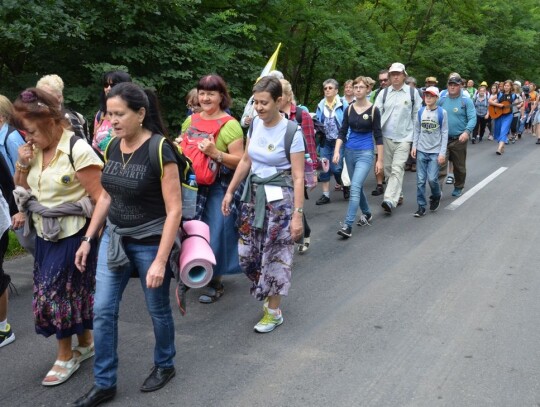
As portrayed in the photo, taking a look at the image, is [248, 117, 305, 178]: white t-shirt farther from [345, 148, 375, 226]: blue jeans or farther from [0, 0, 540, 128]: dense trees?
[0, 0, 540, 128]: dense trees

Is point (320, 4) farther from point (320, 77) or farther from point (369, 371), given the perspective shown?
point (369, 371)

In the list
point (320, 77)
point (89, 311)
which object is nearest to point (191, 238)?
point (89, 311)

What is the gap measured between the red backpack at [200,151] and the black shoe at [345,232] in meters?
2.49

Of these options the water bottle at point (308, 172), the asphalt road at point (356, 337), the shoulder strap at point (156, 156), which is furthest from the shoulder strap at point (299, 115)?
the shoulder strap at point (156, 156)

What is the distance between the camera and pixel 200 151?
190 inches

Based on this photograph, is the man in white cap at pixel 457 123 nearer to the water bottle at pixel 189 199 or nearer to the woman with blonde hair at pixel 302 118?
the woman with blonde hair at pixel 302 118

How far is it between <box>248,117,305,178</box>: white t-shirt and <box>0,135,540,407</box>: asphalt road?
1.24 m

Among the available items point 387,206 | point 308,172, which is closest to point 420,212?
point 387,206

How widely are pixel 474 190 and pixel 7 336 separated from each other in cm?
791

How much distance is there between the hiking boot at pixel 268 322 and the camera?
4.47 meters

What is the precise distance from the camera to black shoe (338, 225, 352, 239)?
6.97 m

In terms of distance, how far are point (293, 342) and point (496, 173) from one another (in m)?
8.79

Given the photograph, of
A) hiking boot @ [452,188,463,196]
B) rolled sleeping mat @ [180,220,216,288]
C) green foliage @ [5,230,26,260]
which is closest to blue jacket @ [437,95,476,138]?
hiking boot @ [452,188,463,196]

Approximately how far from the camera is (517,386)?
3.66 metres
